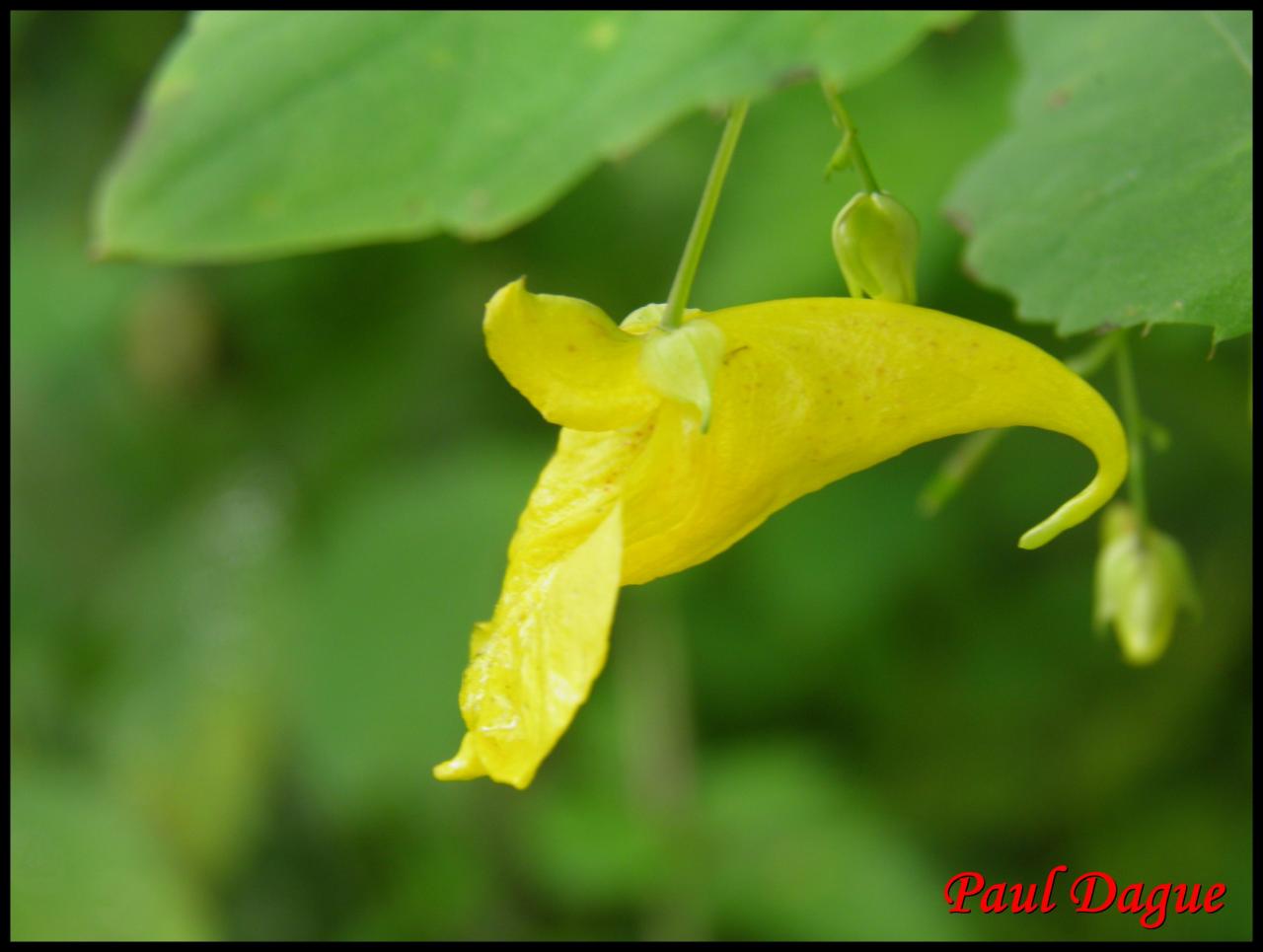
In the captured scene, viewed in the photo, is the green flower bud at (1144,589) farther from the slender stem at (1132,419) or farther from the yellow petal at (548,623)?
the yellow petal at (548,623)

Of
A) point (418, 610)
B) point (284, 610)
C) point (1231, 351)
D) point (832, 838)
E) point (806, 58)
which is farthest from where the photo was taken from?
point (284, 610)

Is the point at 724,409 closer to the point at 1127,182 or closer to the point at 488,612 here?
the point at 1127,182

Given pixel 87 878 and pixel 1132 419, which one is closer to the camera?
pixel 1132 419

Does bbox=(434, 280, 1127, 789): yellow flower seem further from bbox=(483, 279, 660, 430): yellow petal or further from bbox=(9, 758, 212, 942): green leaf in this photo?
bbox=(9, 758, 212, 942): green leaf

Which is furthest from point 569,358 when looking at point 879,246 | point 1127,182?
point 1127,182

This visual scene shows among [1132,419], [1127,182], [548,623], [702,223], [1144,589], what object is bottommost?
[1144,589]

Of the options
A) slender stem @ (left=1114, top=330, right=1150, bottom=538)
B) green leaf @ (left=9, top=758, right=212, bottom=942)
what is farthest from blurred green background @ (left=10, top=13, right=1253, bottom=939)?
slender stem @ (left=1114, top=330, right=1150, bottom=538)

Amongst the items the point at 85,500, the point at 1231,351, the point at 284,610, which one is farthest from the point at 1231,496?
the point at 85,500

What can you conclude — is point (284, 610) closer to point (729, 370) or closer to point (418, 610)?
point (418, 610)

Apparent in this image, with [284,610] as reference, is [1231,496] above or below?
below
